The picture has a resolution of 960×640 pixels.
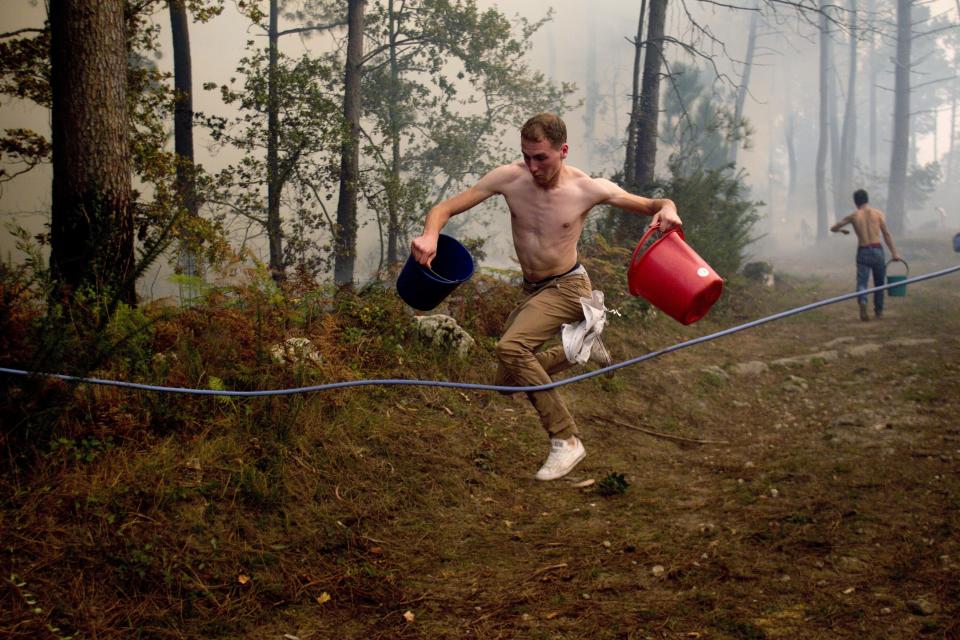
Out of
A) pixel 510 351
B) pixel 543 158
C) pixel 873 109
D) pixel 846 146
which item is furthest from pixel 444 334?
pixel 873 109

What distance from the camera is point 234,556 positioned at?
3.78 metres

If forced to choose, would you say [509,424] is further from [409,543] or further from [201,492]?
[201,492]

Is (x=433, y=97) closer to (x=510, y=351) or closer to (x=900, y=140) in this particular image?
(x=510, y=351)

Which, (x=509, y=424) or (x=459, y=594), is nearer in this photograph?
(x=459, y=594)

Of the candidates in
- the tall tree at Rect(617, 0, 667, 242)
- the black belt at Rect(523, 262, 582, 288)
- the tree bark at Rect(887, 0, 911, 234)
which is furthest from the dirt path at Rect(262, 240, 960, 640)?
the tree bark at Rect(887, 0, 911, 234)

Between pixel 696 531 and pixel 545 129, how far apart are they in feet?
→ 7.79

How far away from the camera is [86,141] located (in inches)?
219

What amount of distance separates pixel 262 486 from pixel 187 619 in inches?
37.6

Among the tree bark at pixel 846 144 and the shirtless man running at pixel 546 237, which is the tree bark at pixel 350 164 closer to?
the shirtless man running at pixel 546 237

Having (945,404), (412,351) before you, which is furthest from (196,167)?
(945,404)

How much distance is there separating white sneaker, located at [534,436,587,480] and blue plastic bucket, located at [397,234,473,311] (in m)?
1.08

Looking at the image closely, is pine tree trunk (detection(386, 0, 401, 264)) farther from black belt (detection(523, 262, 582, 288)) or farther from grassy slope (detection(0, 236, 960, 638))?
black belt (detection(523, 262, 582, 288))

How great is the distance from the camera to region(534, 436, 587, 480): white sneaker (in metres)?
4.30

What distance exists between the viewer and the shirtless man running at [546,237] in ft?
13.4
